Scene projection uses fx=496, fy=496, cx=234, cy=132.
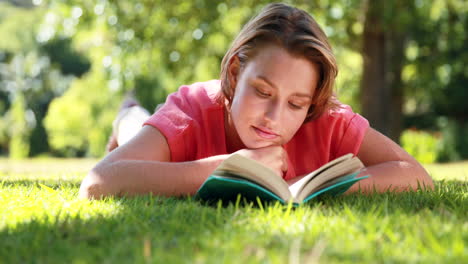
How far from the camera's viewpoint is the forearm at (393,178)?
2.67m

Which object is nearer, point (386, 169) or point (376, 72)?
point (386, 169)

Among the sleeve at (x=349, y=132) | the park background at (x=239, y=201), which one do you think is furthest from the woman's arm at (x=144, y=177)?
the sleeve at (x=349, y=132)

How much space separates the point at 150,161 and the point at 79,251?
43.5 inches

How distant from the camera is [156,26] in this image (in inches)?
414

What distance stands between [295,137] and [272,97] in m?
0.64

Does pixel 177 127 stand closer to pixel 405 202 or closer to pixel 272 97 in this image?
pixel 272 97

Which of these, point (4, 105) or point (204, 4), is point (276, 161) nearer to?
point (204, 4)

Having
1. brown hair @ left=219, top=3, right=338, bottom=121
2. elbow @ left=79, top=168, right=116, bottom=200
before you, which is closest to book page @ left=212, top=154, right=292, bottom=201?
elbow @ left=79, top=168, right=116, bottom=200

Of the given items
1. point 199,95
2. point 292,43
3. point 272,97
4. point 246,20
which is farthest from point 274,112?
point 246,20

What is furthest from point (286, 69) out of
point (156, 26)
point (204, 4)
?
point (156, 26)

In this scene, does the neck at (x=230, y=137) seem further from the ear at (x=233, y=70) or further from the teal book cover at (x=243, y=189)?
the teal book cover at (x=243, y=189)

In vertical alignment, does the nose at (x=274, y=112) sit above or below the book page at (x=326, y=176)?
above

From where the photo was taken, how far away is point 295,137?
3080 mm

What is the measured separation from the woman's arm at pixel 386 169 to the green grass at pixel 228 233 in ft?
1.18
